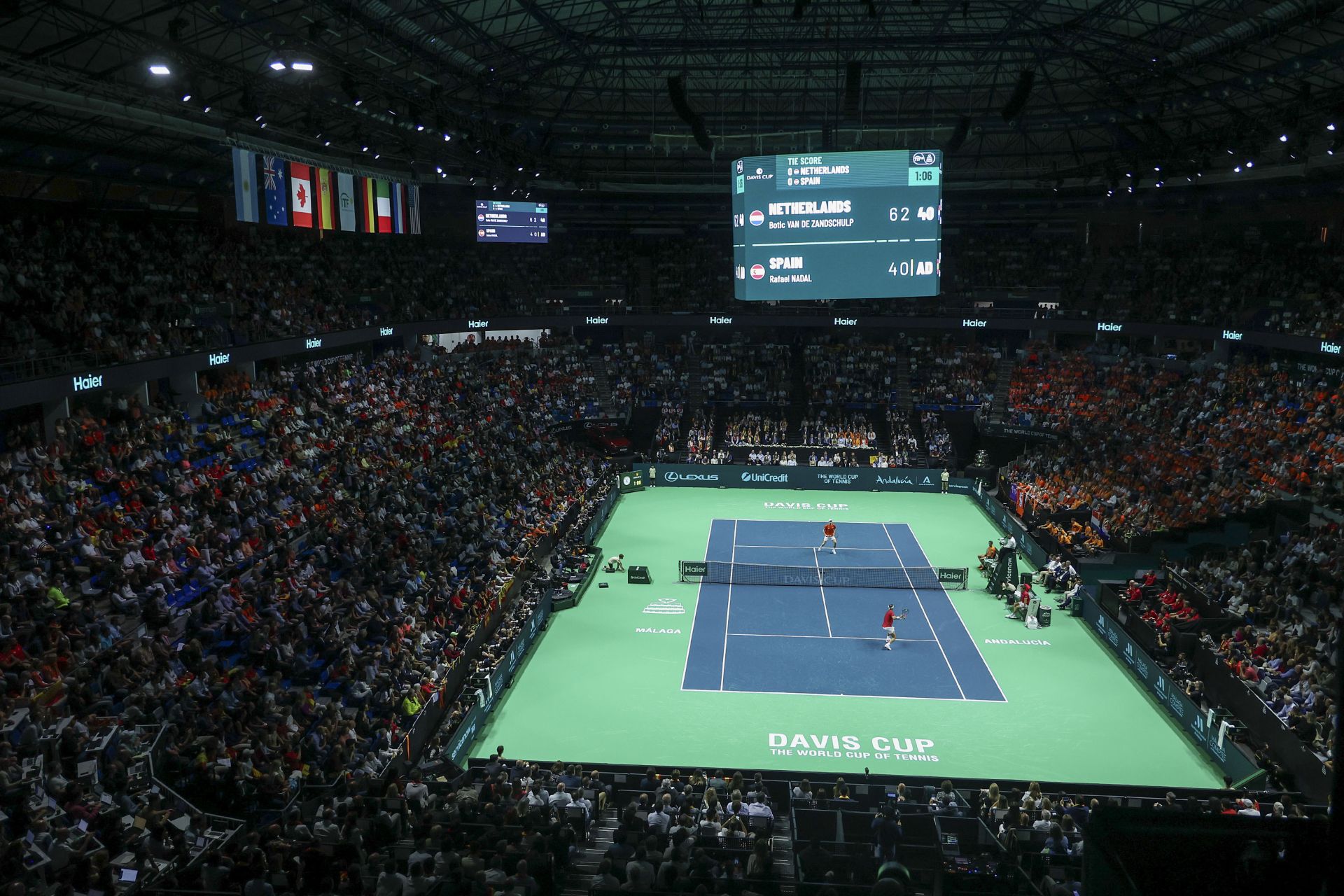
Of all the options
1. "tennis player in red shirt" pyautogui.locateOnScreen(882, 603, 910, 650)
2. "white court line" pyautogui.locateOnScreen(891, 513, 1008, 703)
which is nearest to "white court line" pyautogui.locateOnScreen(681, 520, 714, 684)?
"tennis player in red shirt" pyautogui.locateOnScreen(882, 603, 910, 650)

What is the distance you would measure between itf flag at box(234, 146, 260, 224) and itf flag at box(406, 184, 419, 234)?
12.0 m

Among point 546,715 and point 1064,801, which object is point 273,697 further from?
point 1064,801

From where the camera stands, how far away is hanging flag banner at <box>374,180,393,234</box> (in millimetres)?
37281

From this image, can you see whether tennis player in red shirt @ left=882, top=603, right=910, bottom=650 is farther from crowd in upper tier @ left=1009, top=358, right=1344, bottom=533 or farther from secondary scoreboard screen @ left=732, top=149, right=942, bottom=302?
crowd in upper tier @ left=1009, top=358, right=1344, bottom=533

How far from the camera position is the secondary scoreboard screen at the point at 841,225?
3123 cm

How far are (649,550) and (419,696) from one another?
16073mm

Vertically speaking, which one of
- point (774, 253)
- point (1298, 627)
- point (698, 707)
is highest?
point (774, 253)

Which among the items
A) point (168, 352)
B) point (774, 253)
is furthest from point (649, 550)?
point (168, 352)

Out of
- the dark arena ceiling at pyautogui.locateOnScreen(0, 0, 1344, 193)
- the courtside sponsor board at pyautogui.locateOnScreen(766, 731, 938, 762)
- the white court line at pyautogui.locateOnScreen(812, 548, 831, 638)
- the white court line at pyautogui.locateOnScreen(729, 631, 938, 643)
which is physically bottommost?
the courtside sponsor board at pyautogui.locateOnScreen(766, 731, 938, 762)

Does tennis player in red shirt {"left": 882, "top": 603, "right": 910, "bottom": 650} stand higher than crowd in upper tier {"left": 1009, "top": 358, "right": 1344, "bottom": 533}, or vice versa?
crowd in upper tier {"left": 1009, "top": 358, "right": 1344, "bottom": 533}

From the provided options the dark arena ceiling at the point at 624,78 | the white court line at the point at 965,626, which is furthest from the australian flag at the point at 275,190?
the white court line at the point at 965,626

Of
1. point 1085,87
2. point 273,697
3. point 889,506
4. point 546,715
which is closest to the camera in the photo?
point 273,697

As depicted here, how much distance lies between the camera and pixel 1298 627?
75.4 feet

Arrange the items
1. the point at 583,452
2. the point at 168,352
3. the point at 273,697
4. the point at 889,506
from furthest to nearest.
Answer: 1. the point at 583,452
2. the point at 889,506
3. the point at 168,352
4. the point at 273,697
